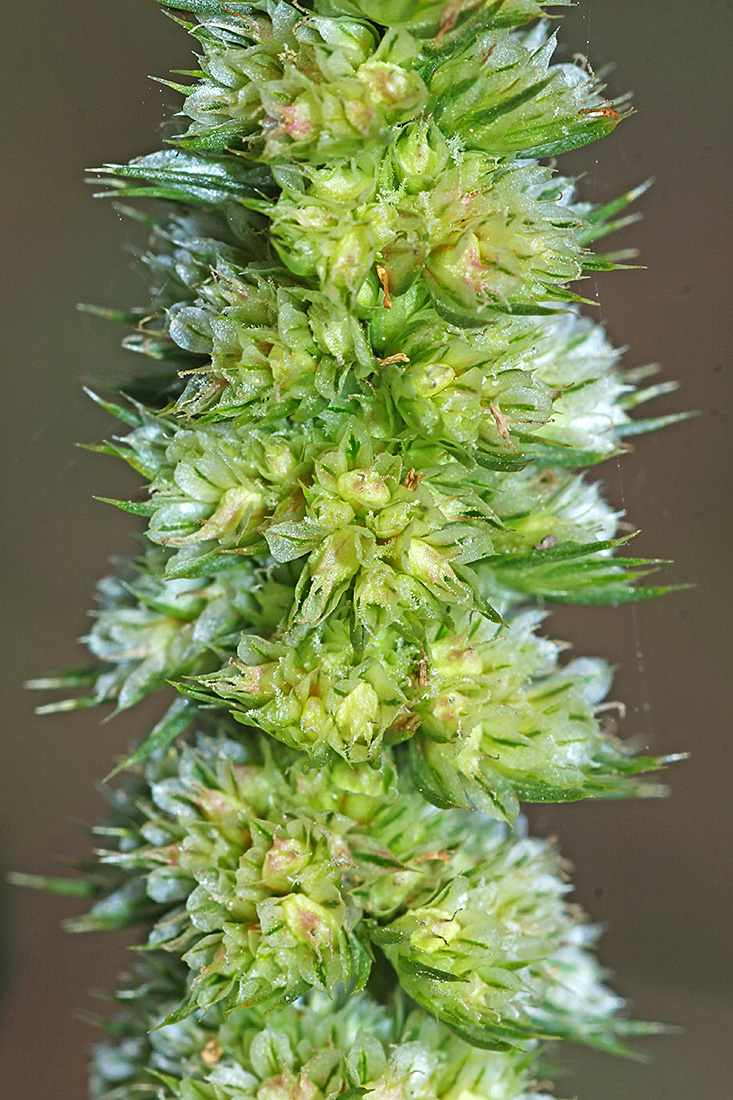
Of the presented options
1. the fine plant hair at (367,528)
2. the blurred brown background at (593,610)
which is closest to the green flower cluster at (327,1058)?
the fine plant hair at (367,528)

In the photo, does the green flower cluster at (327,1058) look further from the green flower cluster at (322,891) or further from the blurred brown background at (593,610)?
the blurred brown background at (593,610)

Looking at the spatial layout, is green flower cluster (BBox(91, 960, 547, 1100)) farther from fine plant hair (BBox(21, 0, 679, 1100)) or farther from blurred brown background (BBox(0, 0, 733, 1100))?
blurred brown background (BBox(0, 0, 733, 1100))

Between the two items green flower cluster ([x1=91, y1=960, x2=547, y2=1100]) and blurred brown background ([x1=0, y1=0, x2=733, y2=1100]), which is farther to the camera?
blurred brown background ([x1=0, y1=0, x2=733, y2=1100])

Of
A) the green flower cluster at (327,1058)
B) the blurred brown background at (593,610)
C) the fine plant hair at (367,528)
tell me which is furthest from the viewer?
the blurred brown background at (593,610)

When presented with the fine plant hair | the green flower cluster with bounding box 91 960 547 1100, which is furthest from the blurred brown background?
the green flower cluster with bounding box 91 960 547 1100

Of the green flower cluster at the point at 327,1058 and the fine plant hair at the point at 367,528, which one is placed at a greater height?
the fine plant hair at the point at 367,528

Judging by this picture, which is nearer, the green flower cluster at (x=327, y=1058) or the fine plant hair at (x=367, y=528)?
the fine plant hair at (x=367, y=528)

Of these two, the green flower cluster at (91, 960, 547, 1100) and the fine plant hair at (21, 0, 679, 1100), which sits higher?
the fine plant hair at (21, 0, 679, 1100)
